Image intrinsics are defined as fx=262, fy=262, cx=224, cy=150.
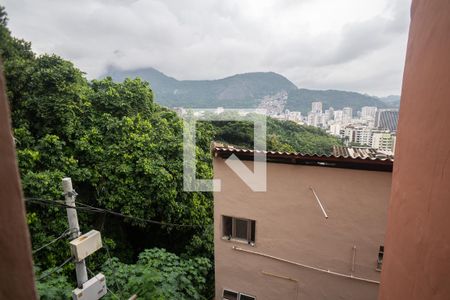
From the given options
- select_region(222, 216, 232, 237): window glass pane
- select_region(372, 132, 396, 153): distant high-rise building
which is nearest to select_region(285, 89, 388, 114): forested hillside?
select_region(372, 132, 396, 153): distant high-rise building

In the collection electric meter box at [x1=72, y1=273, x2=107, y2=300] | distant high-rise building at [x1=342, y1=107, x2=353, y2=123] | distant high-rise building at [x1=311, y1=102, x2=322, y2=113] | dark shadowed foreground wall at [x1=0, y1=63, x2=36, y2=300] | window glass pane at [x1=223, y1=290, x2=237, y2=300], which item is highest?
distant high-rise building at [x1=311, y1=102, x2=322, y2=113]

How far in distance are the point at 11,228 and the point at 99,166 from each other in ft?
24.8

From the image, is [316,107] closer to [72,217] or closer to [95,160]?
[95,160]

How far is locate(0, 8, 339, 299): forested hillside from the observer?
629 centimetres

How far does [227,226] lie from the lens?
570 centimetres

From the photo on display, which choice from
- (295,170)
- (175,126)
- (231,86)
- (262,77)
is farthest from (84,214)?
(262,77)

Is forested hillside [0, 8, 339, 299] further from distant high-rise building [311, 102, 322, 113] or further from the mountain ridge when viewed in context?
distant high-rise building [311, 102, 322, 113]

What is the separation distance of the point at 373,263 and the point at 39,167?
8.00 m

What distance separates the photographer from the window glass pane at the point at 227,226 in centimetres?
565

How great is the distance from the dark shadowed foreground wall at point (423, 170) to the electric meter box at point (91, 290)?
316 centimetres

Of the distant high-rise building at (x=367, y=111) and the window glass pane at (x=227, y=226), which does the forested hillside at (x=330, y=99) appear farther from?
the window glass pane at (x=227, y=226)

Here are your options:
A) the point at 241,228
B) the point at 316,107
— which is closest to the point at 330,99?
the point at 316,107

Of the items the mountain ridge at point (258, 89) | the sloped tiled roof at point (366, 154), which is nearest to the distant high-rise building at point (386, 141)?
the sloped tiled roof at point (366, 154)

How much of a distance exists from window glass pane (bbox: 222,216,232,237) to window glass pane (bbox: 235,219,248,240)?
6.1 inches
